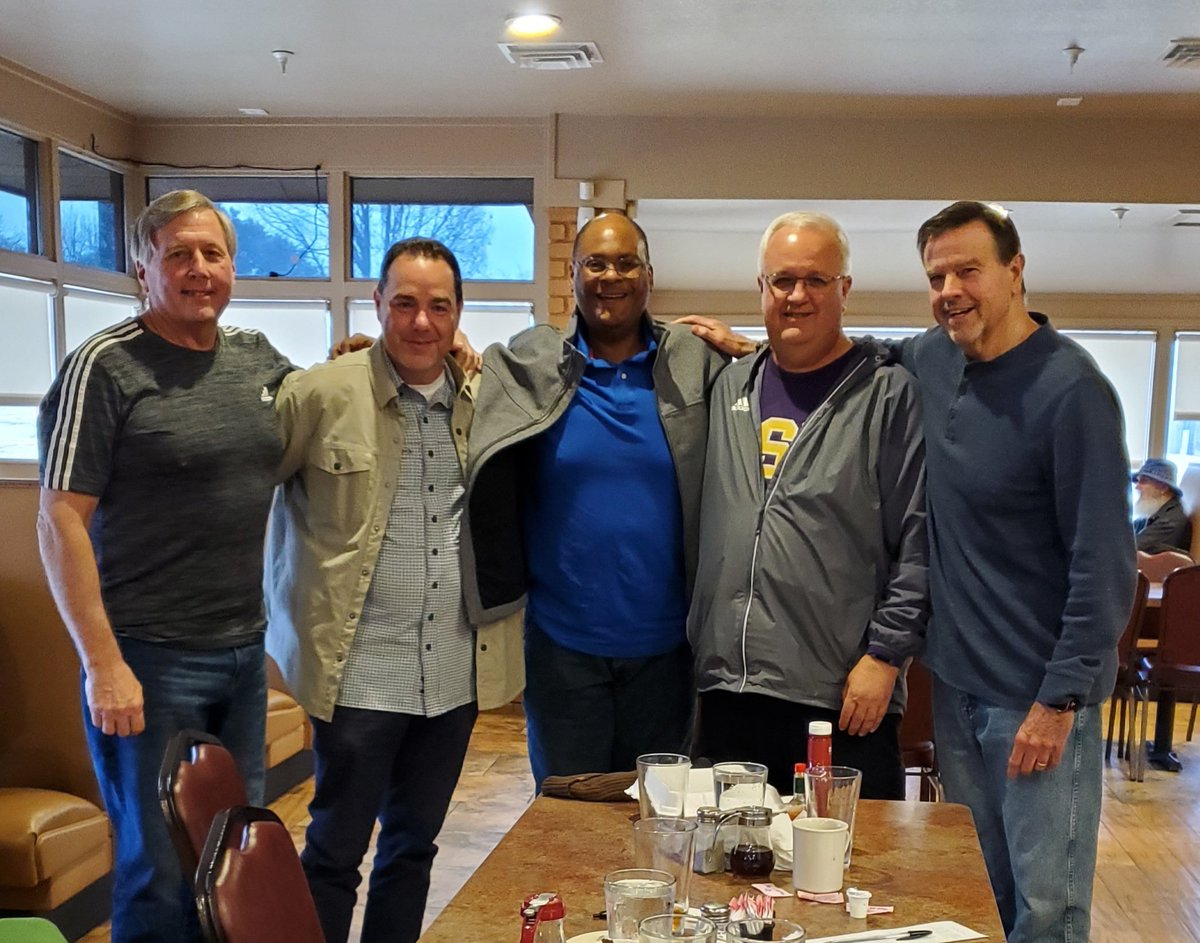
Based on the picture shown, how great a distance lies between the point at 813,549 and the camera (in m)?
2.13

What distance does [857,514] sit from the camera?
7.06ft

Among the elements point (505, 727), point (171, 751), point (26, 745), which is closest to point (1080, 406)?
point (171, 751)

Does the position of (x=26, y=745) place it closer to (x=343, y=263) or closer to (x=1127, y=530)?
(x=1127, y=530)

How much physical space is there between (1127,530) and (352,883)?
1681 mm

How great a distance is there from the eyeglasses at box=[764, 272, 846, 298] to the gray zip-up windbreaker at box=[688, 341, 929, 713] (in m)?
0.18

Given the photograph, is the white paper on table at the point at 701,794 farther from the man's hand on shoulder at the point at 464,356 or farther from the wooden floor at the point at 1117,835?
the wooden floor at the point at 1117,835

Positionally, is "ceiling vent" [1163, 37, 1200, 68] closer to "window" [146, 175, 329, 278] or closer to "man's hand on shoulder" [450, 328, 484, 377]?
"man's hand on shoulder" [450, 328, 484, 377]

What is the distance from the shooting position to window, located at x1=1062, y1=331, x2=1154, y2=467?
8734 mm

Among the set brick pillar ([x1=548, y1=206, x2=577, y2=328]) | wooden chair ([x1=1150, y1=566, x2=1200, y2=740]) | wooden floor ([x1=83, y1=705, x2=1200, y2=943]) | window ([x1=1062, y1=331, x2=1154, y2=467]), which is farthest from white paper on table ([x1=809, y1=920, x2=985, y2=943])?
window ([x1=1062, y1=331, x2=1154, y2=467])

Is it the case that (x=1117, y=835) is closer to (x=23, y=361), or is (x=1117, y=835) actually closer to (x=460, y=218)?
(x=460, y=218)

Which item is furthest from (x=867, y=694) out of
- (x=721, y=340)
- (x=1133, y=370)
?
(x=1133, y=370)

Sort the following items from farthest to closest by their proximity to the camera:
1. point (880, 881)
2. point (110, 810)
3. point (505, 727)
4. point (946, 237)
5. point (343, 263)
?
Answer: point (343, 263)
point (505, 727)
point (110, 810)
point (946, 237)
point (880, 881)

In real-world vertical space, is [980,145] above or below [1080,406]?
above

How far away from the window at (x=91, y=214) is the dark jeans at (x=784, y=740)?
5023mm
